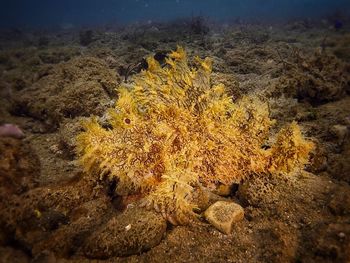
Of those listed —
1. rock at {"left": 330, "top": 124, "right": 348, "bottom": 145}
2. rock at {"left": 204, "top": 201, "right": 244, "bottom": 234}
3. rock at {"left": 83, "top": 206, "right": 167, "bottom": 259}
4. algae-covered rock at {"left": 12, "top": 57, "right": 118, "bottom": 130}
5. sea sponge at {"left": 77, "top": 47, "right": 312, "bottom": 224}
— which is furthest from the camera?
algae-covered rock at {"left": 12, "top": 57, "right": 118, "bottom": 130}

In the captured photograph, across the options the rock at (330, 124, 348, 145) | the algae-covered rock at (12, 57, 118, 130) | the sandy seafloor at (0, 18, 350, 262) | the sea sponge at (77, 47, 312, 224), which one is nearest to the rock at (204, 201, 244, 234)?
the sandy seafloor at (0, 18, 350, 262)

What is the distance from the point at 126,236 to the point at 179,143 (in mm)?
1110

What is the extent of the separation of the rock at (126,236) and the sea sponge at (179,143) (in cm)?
19

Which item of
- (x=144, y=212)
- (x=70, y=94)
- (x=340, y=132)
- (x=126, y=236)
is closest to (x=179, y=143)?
(x=144, y=212)

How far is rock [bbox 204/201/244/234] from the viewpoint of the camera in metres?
2.86

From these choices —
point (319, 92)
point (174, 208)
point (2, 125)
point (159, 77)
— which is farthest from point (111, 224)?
point (319, 92)

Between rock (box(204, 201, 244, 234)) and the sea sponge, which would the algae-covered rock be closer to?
the sea sponge

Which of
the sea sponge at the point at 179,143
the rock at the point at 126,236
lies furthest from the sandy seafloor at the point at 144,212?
the sea sponge at the point at 179,143

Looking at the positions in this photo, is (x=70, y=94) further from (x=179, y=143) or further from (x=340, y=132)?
(x=340, y=132)

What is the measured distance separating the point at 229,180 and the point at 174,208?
791 mm

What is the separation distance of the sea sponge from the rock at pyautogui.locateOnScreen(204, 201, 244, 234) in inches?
8.4

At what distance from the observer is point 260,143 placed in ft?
10.9

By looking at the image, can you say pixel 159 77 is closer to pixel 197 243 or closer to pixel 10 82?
pixel 197 243

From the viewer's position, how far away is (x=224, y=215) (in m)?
2.92
